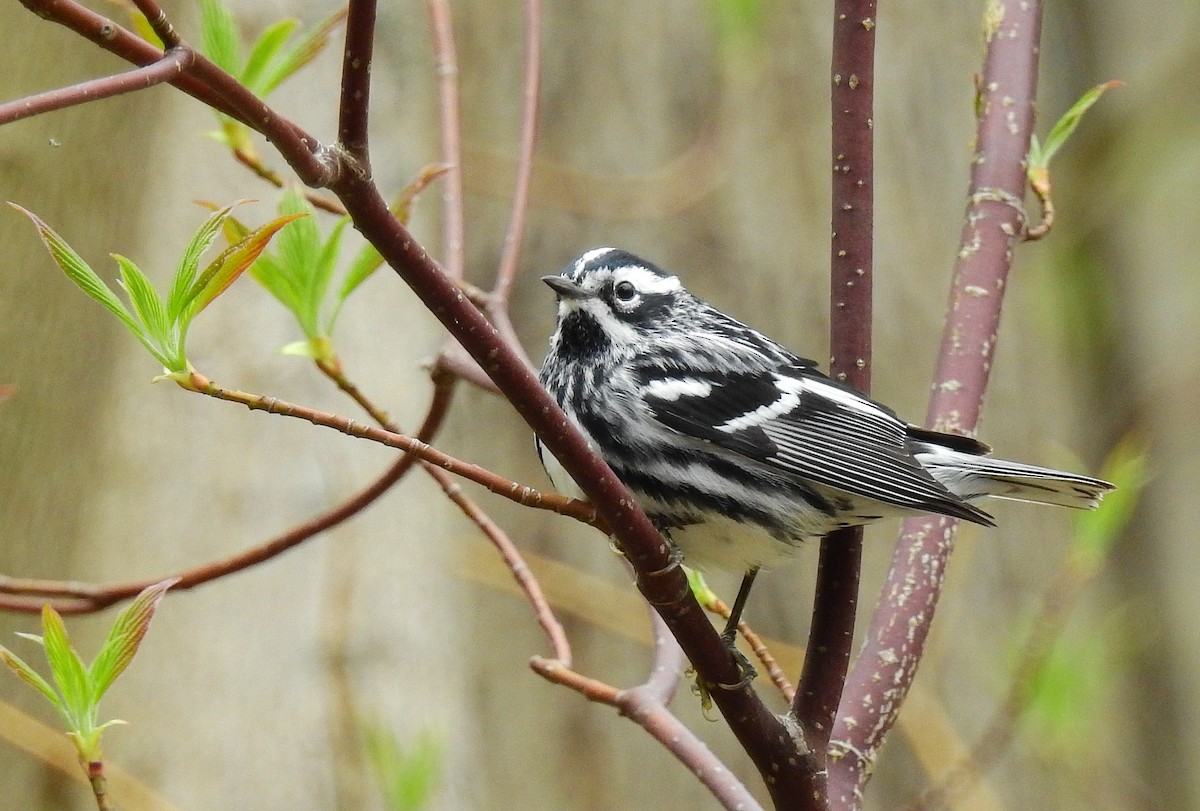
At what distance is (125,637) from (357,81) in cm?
44

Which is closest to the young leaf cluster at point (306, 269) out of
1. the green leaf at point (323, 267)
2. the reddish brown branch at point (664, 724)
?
the green leaf at point (323, 267)

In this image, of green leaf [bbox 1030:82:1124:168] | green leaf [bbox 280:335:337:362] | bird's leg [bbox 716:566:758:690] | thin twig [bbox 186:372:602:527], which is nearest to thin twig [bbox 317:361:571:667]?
green leaf [bbox 280:335:337:362]

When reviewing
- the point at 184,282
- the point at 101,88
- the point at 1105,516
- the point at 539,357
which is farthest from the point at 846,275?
the point at 539,357

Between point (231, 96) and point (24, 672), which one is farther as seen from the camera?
point (24, 672)

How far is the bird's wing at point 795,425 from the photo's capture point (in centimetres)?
146

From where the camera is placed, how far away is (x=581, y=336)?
1670mm

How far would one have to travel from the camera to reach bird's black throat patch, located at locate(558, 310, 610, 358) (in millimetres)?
1653

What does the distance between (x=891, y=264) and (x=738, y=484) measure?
178 cm

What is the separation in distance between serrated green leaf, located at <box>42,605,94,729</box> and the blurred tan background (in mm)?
736

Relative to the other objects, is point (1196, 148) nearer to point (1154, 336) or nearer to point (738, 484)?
point (1154, 336)

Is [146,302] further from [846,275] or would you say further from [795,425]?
[795,425]

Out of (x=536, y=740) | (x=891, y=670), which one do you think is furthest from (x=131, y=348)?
(x=536, y=740)

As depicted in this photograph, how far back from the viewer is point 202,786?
72.5 inches

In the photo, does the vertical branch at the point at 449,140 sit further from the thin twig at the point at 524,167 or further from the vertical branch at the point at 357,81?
the vertical branch at the point at 357,81
